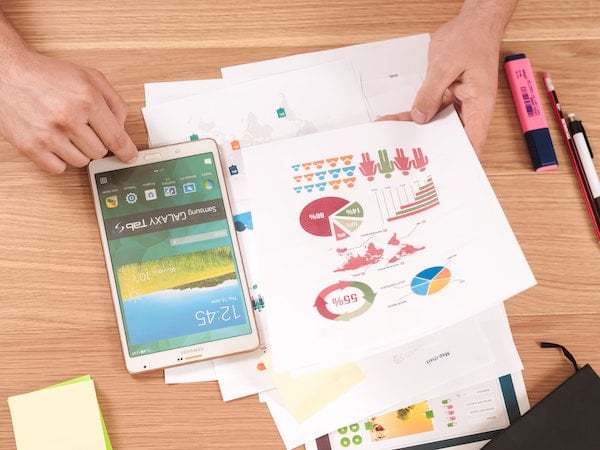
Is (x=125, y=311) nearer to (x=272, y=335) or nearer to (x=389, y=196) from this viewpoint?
(x=272, y=335)

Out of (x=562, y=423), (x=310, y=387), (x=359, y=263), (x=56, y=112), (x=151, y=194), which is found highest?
(x=56, y=112)

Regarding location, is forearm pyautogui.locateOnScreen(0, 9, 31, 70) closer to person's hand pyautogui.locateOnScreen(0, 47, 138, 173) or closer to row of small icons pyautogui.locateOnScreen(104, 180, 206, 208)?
person's hand pyautogui.locateOnScreen(0, 47, 138, 173)

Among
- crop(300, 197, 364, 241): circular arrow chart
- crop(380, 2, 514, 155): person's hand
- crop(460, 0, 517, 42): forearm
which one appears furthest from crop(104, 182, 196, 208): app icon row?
crop(460, 0, 517, 42): forearm

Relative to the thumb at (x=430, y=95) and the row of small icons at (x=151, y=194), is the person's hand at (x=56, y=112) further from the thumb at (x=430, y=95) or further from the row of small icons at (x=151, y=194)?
the thumb at (x=430, y=95)

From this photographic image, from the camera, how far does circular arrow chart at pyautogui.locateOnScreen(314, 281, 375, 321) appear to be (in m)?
0.69

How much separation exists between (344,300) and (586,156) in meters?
0.37

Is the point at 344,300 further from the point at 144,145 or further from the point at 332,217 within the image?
the point at 144,145

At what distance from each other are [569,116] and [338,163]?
12.4 inches

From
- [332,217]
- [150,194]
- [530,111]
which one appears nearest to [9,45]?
[150,194]

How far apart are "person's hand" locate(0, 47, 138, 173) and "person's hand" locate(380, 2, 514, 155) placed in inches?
13.2

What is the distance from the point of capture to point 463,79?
76cm

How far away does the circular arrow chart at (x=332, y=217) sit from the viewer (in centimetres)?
72

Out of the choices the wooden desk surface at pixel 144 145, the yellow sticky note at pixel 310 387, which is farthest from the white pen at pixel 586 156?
the yellow sticky note at pixel 310 387

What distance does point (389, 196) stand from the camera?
73cm
